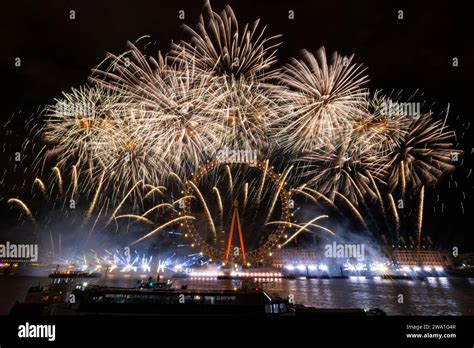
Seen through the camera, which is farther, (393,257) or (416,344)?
(393,257)

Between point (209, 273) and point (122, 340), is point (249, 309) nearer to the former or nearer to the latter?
point (122, 340)

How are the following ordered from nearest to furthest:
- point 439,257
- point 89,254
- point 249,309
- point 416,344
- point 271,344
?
point 416,344
point 271,344
point 249,309
point 89,254
point 439,257

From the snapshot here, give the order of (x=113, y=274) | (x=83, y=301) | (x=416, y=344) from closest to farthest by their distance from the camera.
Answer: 1. (x=416, y=344)
2. (x=83, y=301)
3. (x=113, y=274)

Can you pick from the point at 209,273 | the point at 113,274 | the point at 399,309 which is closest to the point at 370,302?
the point at 399,309

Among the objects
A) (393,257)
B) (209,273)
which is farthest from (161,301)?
(393,257)

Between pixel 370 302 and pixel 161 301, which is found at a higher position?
pixel 161 301

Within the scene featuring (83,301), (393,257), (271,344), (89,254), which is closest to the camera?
(271,344)

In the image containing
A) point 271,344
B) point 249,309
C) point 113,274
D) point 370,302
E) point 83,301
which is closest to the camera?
point 271,344

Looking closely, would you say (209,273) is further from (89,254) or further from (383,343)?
(383,343)

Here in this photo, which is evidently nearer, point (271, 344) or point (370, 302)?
point (271, 344)
